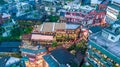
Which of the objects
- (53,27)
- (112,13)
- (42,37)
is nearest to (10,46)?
(42,37)

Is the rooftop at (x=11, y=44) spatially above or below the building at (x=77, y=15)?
below

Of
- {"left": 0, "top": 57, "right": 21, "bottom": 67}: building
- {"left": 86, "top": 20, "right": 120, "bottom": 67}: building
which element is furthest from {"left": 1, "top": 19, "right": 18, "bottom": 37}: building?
{"left": 86, "top": 20, "right": 120, "bottom": 67}: building

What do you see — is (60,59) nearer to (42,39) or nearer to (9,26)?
(42,39)

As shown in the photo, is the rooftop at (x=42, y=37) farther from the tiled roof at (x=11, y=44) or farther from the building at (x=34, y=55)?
the tiled roof at (x=11, y=44)

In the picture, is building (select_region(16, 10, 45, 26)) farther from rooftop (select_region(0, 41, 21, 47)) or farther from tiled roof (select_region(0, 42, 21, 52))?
tiled roof (select_region(0, 42, 21, 52))

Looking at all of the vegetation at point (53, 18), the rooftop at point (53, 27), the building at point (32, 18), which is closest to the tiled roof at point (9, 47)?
the rooftop at point (53, 27)
